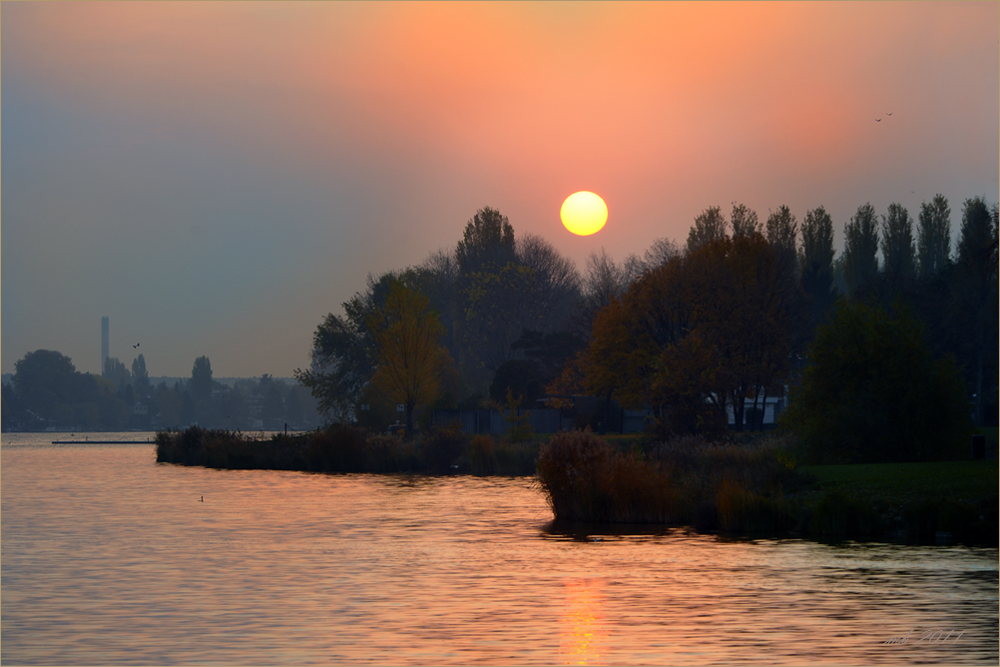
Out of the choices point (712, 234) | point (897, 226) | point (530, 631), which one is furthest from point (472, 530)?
point (897, 226)

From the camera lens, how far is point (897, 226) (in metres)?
108

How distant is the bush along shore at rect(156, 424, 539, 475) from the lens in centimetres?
6094

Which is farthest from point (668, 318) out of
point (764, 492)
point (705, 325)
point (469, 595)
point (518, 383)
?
point (469, 595)

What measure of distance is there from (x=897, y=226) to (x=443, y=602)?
97.1 meters

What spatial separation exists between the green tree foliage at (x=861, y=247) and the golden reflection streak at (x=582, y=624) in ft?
303

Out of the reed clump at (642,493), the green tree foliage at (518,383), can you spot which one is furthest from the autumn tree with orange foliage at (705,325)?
the reed clump at (642,493)

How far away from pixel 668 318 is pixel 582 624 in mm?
48317

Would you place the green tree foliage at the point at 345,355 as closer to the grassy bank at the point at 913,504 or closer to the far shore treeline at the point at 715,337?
the far shore treeline at the point at 715,337

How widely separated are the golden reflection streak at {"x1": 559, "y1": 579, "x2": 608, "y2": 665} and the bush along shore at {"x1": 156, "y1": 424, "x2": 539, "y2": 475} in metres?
37.8

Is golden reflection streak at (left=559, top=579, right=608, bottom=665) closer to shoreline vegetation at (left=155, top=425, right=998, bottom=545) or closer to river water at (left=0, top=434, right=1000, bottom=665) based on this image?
river water at (left=0, top=434, right=1000, bottom=665)

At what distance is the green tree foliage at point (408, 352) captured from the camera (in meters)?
78.5

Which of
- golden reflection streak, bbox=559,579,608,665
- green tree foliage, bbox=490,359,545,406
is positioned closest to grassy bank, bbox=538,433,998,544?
golden reflection streak, bbox=559,579,608,665

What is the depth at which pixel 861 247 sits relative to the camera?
10912cm

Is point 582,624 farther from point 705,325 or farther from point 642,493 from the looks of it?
point 705,325
